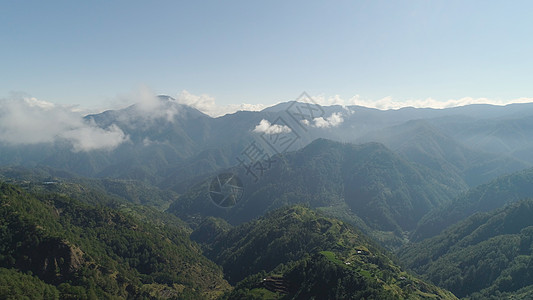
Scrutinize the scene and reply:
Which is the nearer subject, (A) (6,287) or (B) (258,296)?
(A) (6,287)

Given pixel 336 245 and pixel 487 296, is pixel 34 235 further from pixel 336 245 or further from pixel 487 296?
pixel 487 296

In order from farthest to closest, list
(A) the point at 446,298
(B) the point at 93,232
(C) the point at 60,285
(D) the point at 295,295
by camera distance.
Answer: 1. (B) the point at 93,232
2. (A) the point at 446,298
3. (D) the point at 295,295
4. (C) the point at 60,285

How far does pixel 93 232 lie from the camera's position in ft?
534

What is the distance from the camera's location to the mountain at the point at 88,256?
111 m

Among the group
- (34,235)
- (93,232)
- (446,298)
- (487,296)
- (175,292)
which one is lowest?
(487,296)

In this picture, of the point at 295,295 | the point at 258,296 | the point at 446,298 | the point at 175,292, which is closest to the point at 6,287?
the point at 175,292

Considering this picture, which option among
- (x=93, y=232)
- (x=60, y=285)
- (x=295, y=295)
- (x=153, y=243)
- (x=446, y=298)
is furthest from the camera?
(x=153, y=243)

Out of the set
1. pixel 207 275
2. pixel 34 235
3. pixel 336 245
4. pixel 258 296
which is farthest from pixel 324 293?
pixel 34 235

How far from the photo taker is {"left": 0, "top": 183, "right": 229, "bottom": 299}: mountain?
365 ft

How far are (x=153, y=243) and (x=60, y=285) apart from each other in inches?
2629

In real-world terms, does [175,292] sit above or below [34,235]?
below

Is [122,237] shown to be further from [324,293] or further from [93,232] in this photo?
[324,293]

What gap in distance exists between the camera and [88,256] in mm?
124875

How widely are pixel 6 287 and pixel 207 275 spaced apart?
331 feet
